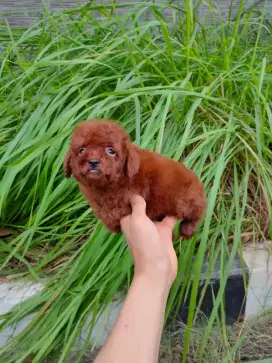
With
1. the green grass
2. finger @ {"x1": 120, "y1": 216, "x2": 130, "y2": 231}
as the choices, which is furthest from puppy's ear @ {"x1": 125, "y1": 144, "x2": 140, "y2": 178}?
the green grass

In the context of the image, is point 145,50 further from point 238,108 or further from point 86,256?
point 86,256

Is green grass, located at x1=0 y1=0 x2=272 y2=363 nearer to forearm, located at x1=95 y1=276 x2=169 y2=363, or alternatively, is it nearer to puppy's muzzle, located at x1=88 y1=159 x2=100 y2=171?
forearm, located at x1=95 y1=276 x2=169 y2=363

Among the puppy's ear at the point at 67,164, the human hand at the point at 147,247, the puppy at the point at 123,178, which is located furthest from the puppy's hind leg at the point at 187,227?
the puppy's ear at the point at 67,164

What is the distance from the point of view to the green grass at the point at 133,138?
5.02 feet

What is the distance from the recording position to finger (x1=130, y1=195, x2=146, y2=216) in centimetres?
111

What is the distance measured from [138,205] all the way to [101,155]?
17 cm

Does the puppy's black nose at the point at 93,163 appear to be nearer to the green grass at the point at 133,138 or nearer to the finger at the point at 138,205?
the finger at the point at 138,205

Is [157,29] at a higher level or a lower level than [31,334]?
higher

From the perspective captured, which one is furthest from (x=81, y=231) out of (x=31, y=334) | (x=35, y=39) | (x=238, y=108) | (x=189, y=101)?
(x=35, y=39)

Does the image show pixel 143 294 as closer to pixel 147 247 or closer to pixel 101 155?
pixel 147 247

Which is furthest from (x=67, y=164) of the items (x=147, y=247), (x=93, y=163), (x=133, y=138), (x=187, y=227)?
(x=133, y=138)

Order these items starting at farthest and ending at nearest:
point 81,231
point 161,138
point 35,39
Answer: point 35,39, point 81,231, point 161,138

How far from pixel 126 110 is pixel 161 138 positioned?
329 mm

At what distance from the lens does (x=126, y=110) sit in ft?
6.37
